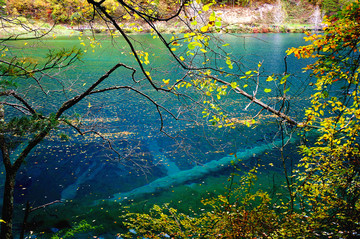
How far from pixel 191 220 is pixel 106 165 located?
4542mm

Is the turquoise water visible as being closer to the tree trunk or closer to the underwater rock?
the underwater rock

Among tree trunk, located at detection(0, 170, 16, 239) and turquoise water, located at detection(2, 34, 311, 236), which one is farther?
turquoise water, located at detection(2, 34, 311, 236)

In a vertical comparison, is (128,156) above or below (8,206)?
below

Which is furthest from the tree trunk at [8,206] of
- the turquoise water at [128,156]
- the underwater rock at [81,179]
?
the underwater rock at [81,179]

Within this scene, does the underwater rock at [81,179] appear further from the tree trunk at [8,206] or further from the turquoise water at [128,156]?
the tree trunk at [8,206]

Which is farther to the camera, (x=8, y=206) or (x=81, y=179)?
(x=81, y=179)

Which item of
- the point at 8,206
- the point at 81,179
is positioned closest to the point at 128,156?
Answer: the point at 81,179

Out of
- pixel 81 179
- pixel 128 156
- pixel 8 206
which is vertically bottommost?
pixel 81 179

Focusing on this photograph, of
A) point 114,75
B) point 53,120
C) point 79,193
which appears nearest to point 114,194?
point 79,193

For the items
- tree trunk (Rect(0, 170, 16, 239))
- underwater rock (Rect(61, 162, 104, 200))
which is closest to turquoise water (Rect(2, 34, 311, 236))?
underwater rock (Rect(61, 162, 104, 200))

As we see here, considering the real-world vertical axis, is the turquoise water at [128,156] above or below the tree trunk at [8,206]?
below

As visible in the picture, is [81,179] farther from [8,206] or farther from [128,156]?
[8,206]

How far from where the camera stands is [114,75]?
2194 centimetres

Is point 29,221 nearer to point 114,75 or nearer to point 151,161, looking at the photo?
point 151,161
